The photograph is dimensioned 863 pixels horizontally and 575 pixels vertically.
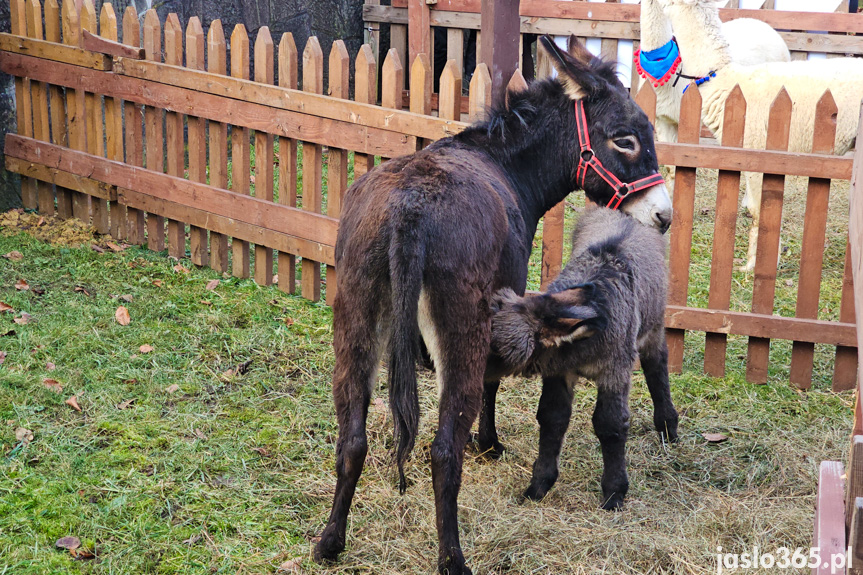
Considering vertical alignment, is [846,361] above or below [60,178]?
below

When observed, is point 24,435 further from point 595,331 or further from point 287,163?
point 595,331

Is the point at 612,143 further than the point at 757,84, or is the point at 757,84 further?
the point at 757,84

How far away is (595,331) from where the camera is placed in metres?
3.55

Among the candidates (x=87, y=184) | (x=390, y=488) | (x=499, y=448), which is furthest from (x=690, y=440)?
(x=87, y=184)

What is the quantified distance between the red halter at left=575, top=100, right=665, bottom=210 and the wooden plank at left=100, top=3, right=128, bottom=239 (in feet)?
14.8

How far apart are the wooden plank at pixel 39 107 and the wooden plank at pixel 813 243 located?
641 centimetres

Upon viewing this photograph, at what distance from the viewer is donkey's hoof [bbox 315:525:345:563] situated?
11.2ft

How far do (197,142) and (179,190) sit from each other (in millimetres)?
439

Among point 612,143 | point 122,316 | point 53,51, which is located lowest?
point 122,316

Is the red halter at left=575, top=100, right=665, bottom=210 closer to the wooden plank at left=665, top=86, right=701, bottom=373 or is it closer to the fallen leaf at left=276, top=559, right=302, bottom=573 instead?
the wooden plank at left=665, top=86, right=701, bottom=373

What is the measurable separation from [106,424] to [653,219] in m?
3.11

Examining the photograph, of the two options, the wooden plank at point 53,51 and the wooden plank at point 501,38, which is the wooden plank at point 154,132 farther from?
the wooden plank at point 501,38

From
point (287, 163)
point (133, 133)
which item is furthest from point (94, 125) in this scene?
point (287, 163)

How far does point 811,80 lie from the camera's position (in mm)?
7258
